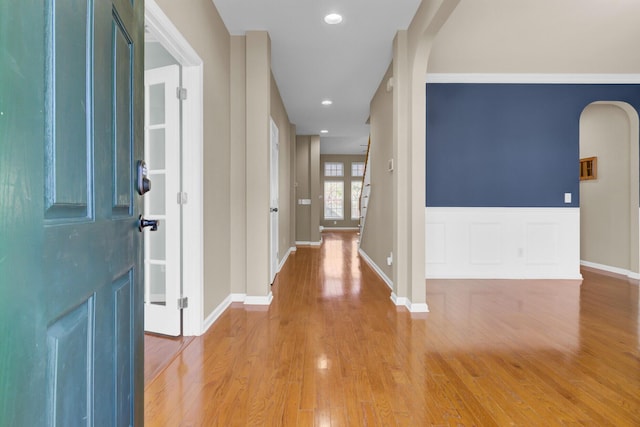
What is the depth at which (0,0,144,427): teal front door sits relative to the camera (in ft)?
1.49

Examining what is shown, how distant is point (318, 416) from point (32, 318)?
135cm

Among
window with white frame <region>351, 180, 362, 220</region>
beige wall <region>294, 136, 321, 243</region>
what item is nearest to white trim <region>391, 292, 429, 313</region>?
beige wall <region>294, 136, 321, 243</region>

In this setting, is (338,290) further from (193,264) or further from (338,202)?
(338,202)

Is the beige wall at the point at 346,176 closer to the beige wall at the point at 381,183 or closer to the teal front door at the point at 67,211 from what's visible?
the beige wall at the point at 381,183

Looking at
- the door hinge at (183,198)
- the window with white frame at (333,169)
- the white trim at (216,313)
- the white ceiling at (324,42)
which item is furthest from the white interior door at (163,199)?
the window with white frame at (333,169)

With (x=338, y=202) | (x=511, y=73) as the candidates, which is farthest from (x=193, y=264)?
(x=338, y=202)

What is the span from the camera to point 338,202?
13023 mm

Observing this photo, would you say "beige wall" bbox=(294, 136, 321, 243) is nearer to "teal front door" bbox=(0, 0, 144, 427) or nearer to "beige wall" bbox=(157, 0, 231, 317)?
"beige wall" bbox=(157, 0, 231, 317)

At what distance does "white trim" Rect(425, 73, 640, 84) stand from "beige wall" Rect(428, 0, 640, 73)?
6cm

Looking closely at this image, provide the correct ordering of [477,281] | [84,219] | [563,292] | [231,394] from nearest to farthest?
1. [84,219]
2. [231,394]
3. [563,292]
4. [477,281]

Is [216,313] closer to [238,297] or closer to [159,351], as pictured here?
[238,297]

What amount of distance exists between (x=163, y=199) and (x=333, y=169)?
10.6 m

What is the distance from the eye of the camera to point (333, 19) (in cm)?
302

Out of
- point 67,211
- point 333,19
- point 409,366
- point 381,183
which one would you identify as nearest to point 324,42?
point 333,19
